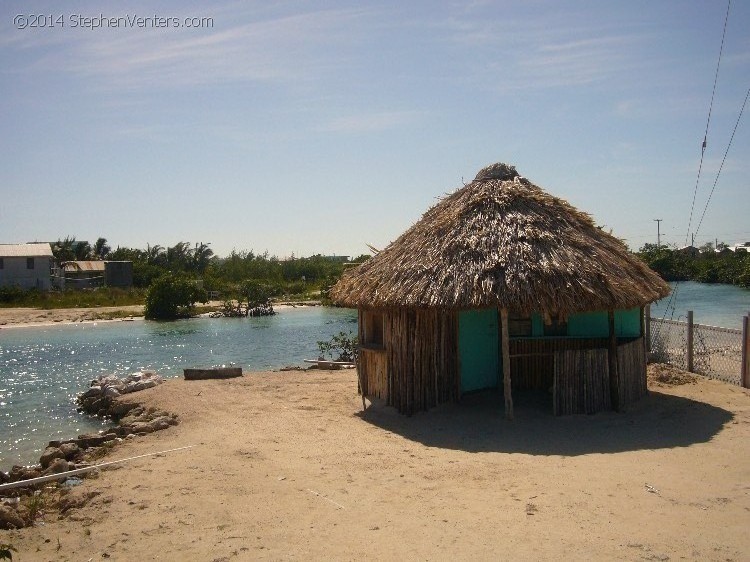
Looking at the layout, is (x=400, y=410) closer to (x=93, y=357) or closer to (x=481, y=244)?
(x=481, y=244)

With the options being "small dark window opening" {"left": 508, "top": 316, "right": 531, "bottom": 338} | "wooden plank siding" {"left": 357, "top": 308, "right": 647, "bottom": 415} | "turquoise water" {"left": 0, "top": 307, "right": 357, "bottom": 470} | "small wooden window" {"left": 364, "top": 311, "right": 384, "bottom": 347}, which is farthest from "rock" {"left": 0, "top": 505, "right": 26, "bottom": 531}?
"small dark window opening" {"left": 508, "top": 316, "right": 531, "bottom": 338}

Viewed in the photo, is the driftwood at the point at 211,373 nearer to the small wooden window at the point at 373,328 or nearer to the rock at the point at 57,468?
the small wooden window at the point at 373,328

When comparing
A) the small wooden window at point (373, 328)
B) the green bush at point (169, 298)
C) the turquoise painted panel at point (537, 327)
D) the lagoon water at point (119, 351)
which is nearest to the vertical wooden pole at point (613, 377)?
the turquoise painted panel at point (537, 327)

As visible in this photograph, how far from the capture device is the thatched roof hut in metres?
9.57

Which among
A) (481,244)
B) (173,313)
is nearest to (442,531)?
(481,244)

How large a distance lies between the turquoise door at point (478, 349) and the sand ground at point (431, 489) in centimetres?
38

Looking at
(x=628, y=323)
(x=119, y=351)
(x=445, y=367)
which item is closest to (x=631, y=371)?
(x=628, y=323)

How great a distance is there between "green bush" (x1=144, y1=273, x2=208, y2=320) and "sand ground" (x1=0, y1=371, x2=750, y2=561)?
3055 cm

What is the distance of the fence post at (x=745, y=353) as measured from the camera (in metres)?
11.1

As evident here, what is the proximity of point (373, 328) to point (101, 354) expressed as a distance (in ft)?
59.8

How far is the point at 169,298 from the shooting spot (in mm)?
40312

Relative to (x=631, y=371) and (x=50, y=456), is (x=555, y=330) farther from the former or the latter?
(x=50, y=456)

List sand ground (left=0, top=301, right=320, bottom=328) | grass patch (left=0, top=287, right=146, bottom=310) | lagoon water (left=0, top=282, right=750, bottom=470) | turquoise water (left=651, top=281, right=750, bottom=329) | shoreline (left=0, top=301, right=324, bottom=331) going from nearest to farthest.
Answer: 1. lagoon water (left=0, top=282, right=750, bottom=470)
2. turquoise water (left=651, top=281, right=750, bottom=329)
3. shoreline (left=0, top=301, right=324, bottom=331)
4. sand ground (left=0, top=301, right=320, bottom=328)
5. grass patch (left=0, top=287, right=146, bottom=310)

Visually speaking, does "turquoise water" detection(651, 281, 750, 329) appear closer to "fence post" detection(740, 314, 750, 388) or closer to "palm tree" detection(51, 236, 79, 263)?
"fence post" detection(740, 314, 750, 388)
